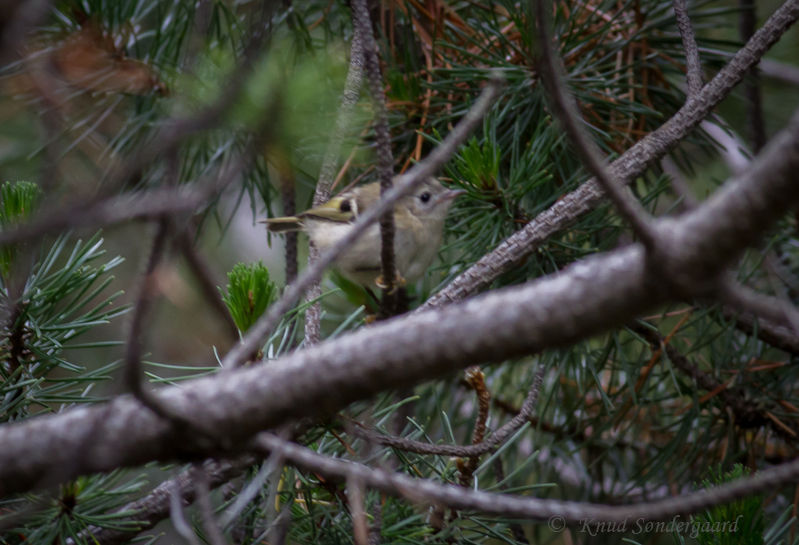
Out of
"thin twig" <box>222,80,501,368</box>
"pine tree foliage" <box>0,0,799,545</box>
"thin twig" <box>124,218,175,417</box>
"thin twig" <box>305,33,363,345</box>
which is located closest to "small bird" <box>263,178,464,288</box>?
"pine tree foliage" <box>0,0,799,545</box>

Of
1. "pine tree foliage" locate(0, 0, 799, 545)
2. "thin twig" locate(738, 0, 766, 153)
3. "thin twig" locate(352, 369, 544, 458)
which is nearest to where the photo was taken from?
"thin twig" locate(352, 369, 544, 458)

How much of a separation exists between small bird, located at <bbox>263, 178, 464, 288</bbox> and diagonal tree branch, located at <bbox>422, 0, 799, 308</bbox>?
2.29 ft

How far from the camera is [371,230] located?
7.60 feet

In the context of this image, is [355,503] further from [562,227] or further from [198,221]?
[198,221]

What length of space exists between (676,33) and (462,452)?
130 cm

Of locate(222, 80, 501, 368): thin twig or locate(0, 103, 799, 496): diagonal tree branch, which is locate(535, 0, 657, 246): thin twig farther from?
locate(222, 80, 501, 368): thin twig

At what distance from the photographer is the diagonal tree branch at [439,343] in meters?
0.59

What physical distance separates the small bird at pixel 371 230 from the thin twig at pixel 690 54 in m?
0.83

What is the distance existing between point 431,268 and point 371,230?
2.02ft

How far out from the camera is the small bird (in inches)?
83.1

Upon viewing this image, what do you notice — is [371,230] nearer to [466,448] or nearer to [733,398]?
[733,398]

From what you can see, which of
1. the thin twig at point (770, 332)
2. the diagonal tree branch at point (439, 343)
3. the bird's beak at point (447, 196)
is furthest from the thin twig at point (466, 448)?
the bird's beak at point (447, 196)

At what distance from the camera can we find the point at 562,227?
1.29 metres

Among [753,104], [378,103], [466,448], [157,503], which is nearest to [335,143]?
[378,103]
